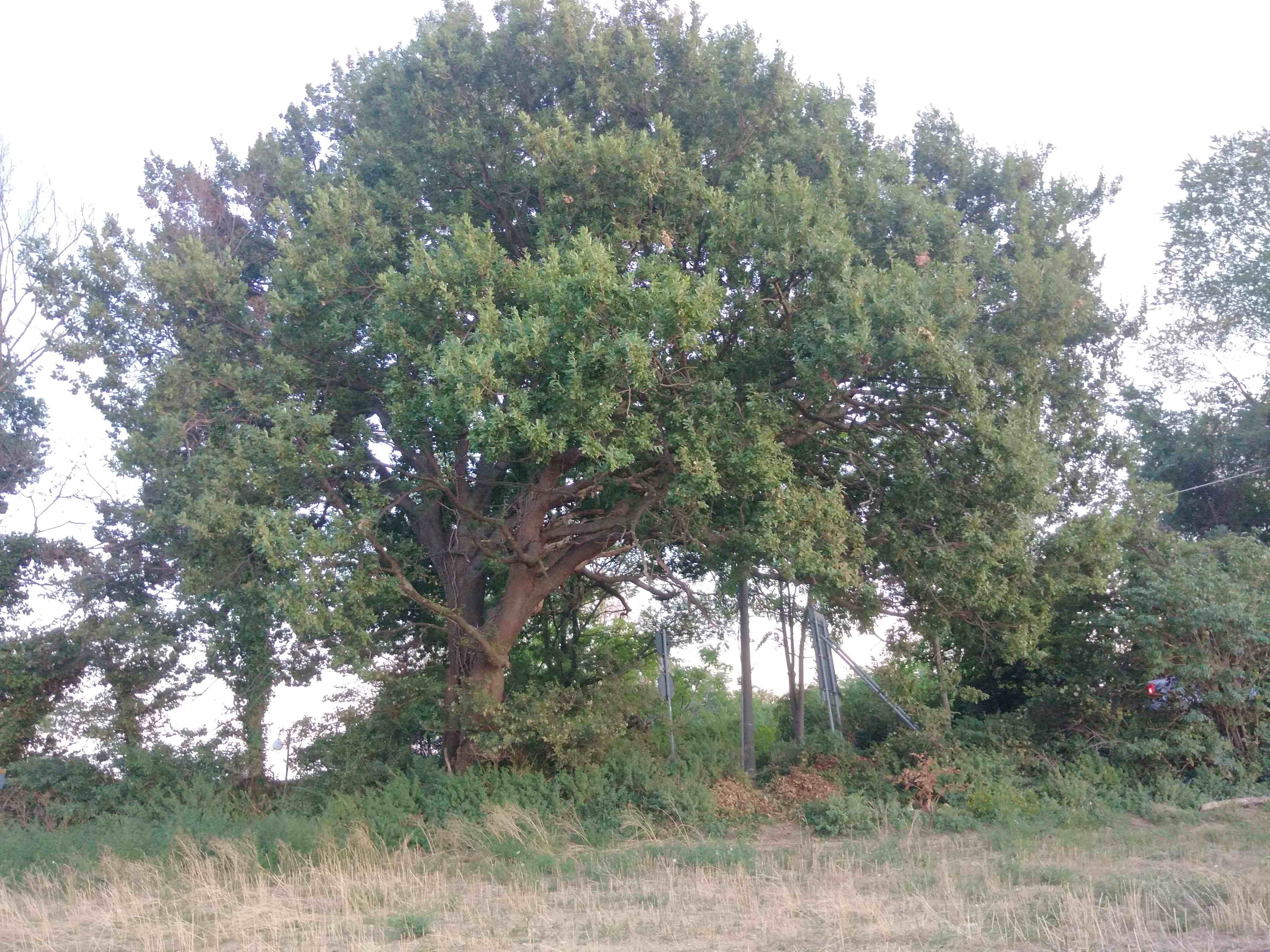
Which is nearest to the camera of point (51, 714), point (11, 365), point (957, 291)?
point (957, 291)

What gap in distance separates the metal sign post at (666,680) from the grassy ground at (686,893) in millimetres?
2781

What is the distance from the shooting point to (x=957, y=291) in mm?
11547

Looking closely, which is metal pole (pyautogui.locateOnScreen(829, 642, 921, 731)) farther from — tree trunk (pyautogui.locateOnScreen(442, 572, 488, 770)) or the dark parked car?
tree trunk (pyautogui.locateOnScreen(442, 572, 488, 770))

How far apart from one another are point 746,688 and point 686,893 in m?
7.63

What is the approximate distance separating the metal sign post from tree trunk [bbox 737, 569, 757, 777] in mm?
1227

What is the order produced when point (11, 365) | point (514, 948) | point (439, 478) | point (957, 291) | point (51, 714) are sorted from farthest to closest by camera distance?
point (11, 365)
point (51, 714)
point (439, 478)
point (957, 291)
point (514, 948)

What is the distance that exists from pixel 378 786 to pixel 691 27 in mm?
12424

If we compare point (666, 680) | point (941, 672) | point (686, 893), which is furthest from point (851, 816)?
point (686, 893)

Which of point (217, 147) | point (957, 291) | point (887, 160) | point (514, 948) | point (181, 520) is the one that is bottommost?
point (514, 948)

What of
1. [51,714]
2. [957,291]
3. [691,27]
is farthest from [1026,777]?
[51,714]

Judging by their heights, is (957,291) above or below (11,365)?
below

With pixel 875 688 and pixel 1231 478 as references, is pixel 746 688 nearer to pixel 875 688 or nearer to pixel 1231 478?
pixel 875 688

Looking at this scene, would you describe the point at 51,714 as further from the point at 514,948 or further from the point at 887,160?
the point at 887,160

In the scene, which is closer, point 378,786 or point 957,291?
point 957,291
